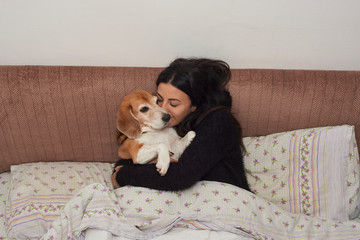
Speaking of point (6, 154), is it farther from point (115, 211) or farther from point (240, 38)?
point (240, 38)

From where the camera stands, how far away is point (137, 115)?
5.84 feet

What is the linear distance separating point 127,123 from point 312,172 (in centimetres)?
102

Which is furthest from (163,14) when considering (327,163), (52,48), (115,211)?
(327,163)

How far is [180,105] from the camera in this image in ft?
5.70

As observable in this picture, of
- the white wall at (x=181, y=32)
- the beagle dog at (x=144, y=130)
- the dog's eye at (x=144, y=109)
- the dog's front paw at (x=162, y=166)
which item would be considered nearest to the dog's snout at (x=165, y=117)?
the beagle dog at (x=144, y=130)

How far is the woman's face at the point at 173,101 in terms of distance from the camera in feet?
5.63

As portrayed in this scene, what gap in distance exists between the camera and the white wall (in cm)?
188

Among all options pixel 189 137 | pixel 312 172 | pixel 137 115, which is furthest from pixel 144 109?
pixel 312 172

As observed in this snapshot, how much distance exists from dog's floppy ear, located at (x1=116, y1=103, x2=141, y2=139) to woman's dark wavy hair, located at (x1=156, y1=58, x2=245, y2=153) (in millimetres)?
233

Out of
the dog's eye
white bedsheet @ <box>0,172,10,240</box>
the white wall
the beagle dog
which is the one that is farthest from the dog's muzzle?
white bedsheet @ <box>0,172,10,240</box>

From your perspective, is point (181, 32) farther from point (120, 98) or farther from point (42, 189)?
point (42, 189)

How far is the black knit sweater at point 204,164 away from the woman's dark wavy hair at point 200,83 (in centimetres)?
10

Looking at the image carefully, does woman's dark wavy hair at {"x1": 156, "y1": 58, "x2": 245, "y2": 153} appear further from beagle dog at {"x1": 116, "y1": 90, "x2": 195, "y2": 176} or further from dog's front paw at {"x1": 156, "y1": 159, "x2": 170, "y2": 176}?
dog's front paw at {"x1": 156, "y1": 159, "x2": 170, "y2": 176}

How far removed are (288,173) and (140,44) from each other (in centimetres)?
112
